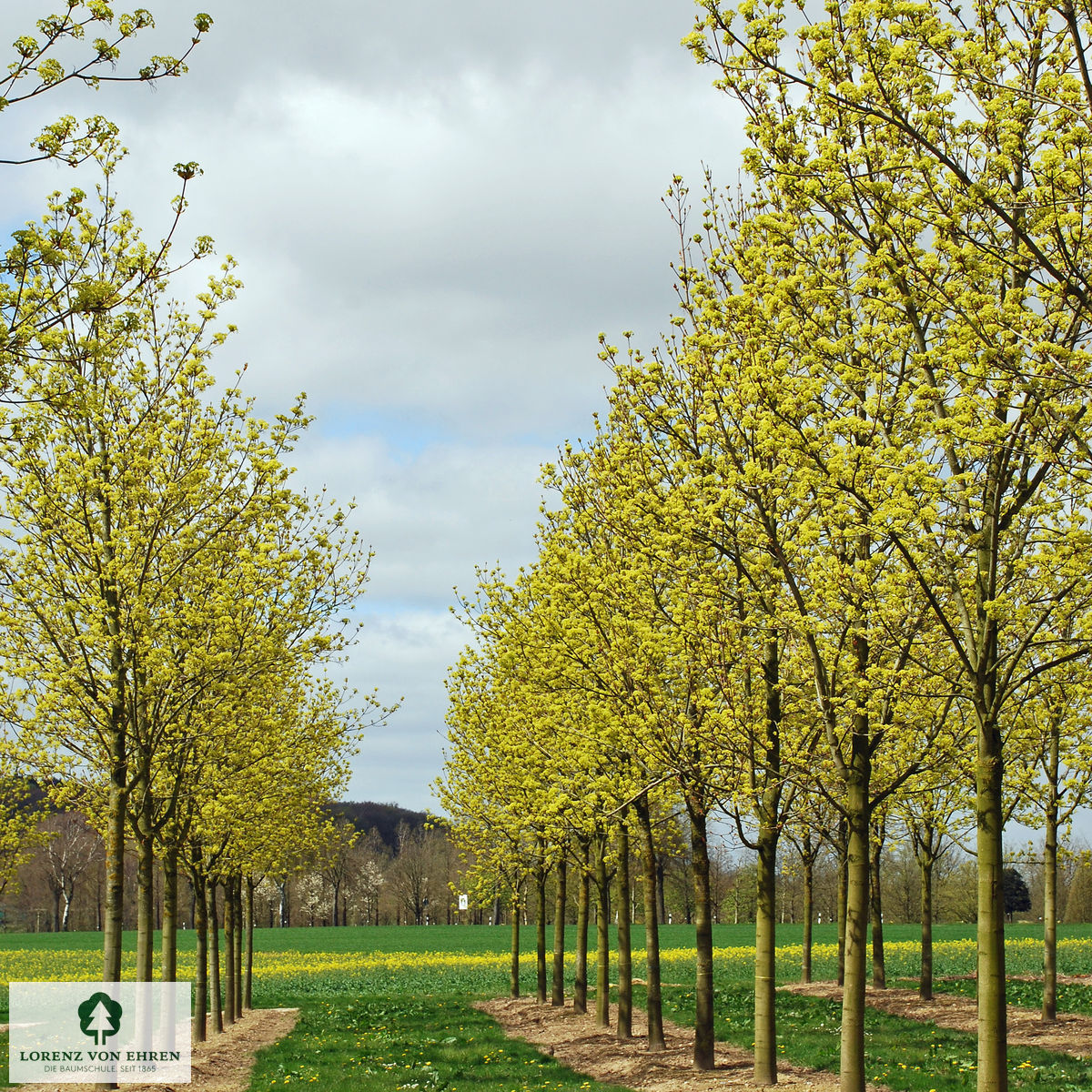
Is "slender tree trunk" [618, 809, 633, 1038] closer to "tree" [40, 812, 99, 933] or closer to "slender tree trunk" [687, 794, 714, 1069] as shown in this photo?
"slender tree trunk" [687, 794, 714, 1069]

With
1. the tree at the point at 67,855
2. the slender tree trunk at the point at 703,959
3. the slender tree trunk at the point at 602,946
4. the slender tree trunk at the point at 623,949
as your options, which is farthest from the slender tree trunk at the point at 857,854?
the tree at the point at 67,855

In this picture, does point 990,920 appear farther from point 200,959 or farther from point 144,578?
point 200,959

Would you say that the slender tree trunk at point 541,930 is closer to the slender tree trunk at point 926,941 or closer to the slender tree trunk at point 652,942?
the slender tree trunk at point 926,941

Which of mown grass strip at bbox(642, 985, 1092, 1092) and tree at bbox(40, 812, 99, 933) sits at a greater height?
mown grass strip at bbox(642, 985, 1092, 1092)

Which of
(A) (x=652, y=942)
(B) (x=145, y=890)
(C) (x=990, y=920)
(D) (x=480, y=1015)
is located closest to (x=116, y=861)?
(B) (x=145, y=890)

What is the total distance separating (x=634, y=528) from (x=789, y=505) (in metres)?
2.01

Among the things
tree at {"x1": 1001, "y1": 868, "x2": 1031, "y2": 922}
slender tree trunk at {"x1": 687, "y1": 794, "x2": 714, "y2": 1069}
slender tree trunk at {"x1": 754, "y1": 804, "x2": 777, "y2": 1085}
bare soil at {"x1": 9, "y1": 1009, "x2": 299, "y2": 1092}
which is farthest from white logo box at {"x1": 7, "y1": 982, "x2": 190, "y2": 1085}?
tree at {"x1": 1001, "y1": 868, "x2": 1031, "y2": 922}

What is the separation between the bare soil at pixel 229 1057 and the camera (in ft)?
42.5

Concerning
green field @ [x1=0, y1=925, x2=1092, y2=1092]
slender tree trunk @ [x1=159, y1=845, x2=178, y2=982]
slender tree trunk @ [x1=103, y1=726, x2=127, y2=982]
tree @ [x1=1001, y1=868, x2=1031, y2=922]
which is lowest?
tree @ [x1=1001, y1=868, x2=1031, y2=922]

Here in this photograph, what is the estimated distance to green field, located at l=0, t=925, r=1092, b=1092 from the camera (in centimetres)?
1370

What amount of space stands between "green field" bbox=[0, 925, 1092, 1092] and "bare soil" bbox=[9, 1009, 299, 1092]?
41 centimetres

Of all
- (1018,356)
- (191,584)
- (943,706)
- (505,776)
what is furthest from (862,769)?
(505,776)

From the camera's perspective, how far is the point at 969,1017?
18.2 m

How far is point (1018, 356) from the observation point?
20.7 feet
